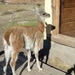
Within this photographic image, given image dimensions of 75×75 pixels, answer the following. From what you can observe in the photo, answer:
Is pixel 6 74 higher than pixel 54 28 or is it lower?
lower

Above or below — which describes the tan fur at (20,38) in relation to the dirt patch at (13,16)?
above

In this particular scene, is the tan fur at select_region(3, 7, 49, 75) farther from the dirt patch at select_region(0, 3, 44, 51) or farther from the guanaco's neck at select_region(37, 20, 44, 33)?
the dirt patch at select_region(0, 3, 44, 51)

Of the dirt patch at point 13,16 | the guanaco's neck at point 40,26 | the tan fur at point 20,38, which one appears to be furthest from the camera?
the dirt patch at point 13,16

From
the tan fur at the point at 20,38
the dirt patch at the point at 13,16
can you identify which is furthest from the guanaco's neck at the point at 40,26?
the dirt patch at the point at 13,16

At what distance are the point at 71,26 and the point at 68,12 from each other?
567 mm

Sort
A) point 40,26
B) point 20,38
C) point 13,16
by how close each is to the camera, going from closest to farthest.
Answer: point 20,38 → point 40,26 → point 13,16

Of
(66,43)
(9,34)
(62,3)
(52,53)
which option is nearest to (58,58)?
(52,53)

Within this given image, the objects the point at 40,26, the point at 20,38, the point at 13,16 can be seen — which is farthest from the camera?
the point at 13,16

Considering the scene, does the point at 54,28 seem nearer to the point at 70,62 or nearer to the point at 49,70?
the point at 70,62

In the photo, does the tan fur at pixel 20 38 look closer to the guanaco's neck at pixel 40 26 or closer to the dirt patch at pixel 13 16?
the guanaco's neck at pixel 40 26

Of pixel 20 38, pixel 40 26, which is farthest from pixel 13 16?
pixel 20 38

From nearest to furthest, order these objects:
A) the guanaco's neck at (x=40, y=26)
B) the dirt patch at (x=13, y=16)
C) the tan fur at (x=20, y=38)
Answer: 1. the tan fur at (x=20, y=38)
2. the guanaco's neck at (x=40, y=26)
3. the dirt patch at (x=13, y=16)

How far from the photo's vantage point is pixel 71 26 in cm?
788

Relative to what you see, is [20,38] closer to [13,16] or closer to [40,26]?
[40,26]
